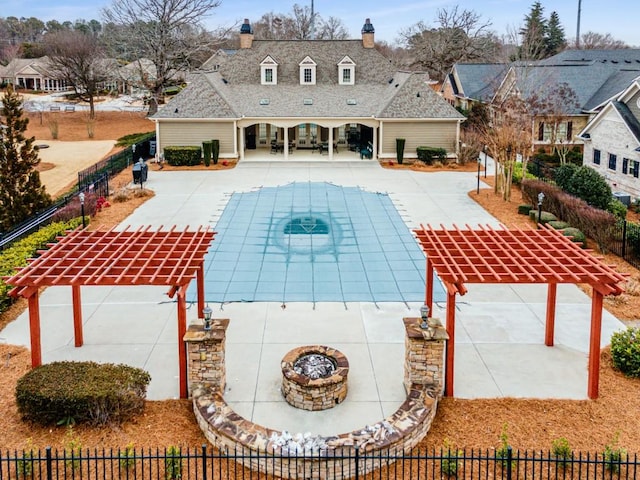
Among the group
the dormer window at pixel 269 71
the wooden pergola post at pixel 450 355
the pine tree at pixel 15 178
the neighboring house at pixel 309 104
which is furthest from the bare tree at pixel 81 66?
the wooden pergola post at pixel 450 355

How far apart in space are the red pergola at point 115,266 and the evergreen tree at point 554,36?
76299mm

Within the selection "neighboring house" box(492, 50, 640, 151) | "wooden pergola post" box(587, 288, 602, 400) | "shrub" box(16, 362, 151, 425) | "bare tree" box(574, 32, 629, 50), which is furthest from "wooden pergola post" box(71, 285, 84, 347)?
"bare tree" box(574, 32, 629, 50)

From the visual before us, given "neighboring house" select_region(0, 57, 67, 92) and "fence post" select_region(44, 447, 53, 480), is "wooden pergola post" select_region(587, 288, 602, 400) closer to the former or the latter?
"fence post" select_region(44, 447, 53, 480)

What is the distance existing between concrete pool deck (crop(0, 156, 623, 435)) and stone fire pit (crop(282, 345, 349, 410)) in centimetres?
16

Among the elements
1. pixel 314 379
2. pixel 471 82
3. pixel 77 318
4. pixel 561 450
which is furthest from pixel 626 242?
pixel 471 82

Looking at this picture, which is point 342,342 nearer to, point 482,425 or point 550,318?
point 482,425

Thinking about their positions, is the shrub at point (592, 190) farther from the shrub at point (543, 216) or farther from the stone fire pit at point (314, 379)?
the stone fire pit at point (314, 379)

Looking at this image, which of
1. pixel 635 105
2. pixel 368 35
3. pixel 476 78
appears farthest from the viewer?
pixel 476 78

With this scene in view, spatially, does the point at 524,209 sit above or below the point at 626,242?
above

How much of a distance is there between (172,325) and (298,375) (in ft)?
15.0

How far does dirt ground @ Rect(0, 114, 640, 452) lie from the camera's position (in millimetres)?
9258

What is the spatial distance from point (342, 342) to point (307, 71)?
28.7m

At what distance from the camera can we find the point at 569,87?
124ft

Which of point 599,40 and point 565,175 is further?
point 599,40
